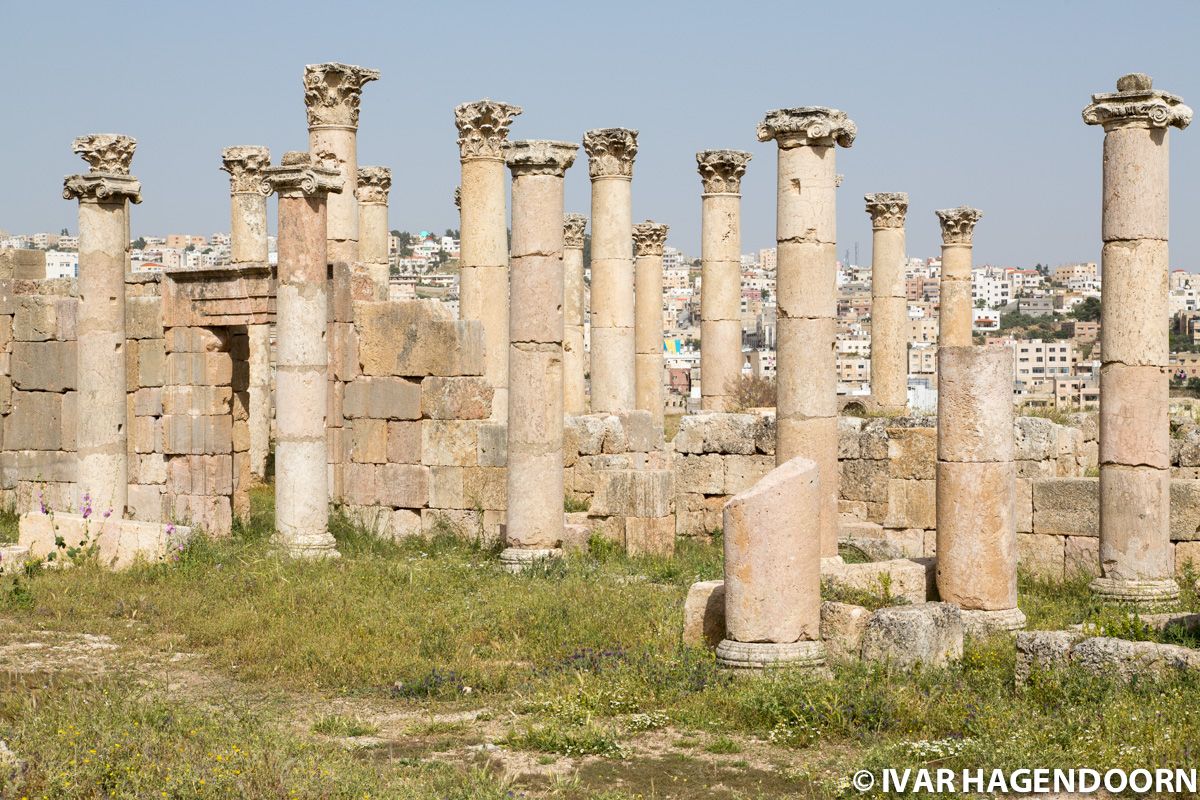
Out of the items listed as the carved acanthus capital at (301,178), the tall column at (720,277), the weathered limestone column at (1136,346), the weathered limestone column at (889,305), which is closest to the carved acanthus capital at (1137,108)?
the weathered limestone column at (1136,346)

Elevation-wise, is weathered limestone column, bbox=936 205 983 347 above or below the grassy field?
above

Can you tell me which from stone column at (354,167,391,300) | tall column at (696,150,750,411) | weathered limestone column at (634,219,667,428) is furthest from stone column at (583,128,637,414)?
stone column at (354,167,391,300)

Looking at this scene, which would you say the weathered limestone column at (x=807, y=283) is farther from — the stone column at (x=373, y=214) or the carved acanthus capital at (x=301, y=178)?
the stone column at (x=373, y=214)

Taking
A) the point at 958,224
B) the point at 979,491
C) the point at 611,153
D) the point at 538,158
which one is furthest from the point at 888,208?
the point at 979,491

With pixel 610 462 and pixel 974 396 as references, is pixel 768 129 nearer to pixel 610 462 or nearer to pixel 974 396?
pixel 974 396

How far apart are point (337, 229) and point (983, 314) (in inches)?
6261

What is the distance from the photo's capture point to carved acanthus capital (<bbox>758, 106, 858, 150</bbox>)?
16.1 m

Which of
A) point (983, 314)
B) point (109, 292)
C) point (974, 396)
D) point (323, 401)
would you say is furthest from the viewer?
point (983, 314)

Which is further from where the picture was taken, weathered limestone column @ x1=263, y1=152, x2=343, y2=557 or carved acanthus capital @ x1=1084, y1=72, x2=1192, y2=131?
weathered limestone column @ x1=263, y1=152, x2=343, y2=557

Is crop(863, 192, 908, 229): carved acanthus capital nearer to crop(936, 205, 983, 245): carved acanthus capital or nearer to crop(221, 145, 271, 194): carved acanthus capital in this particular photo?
crop(936, 205, 983, 245): carved acanthus capital

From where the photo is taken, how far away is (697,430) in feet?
70.6

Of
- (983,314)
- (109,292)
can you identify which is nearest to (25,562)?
(109,292)

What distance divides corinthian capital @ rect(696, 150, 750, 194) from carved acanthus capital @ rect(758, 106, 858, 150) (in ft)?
40.8

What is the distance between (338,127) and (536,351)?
6.71m
